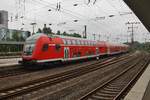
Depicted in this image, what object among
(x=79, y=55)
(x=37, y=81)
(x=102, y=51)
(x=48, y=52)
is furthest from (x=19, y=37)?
(x=37, y=81)

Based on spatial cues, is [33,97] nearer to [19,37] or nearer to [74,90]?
[74,90]

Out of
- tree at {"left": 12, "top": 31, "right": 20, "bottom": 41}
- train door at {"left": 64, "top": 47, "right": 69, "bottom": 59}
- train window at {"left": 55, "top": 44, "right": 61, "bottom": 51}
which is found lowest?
train door at {"left": 64, "top": 47, "right": 69, "bottom": 59}

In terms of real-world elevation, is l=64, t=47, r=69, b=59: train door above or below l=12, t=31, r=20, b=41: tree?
below

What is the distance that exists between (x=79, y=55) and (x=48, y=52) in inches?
324

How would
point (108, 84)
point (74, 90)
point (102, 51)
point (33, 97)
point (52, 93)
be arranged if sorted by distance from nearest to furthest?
point (33, 97), point (52, 93), point (74, 90), point (108, 84), point (102, 51)

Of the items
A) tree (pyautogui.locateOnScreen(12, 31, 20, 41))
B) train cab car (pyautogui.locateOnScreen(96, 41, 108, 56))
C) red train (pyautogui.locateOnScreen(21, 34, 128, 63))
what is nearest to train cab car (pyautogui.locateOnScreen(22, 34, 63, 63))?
red train (pyautogui.locateOnScreen(21, 34, 128, 63))

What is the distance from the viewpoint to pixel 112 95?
12195 mm

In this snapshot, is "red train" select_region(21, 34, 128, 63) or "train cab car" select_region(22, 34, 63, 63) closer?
"train cab car" select_region(22, 34, 63, 63)

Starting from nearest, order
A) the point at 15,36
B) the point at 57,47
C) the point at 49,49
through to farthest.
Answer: the point at 49,49 < the point at 57,47 < the point at 15,36

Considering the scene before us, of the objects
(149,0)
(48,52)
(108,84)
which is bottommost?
(108,84)

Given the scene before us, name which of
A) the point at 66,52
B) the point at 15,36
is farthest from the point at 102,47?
the point at 15,36

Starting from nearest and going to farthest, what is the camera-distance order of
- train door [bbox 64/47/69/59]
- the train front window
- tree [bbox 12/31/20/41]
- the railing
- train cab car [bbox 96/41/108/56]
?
1. the train front window
2. train door [bbox 64/47/69/59]
3. train cab car [bbox 96/41/108/56]
4. the railing
5. tree [bbox 12/31/20/41]

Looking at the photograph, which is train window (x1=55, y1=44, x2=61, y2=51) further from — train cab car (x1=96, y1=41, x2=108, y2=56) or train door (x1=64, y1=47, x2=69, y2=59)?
train cab car (x1=96, y1=41, x2=108, y2=56)

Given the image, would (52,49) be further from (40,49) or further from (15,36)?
(15,36)
